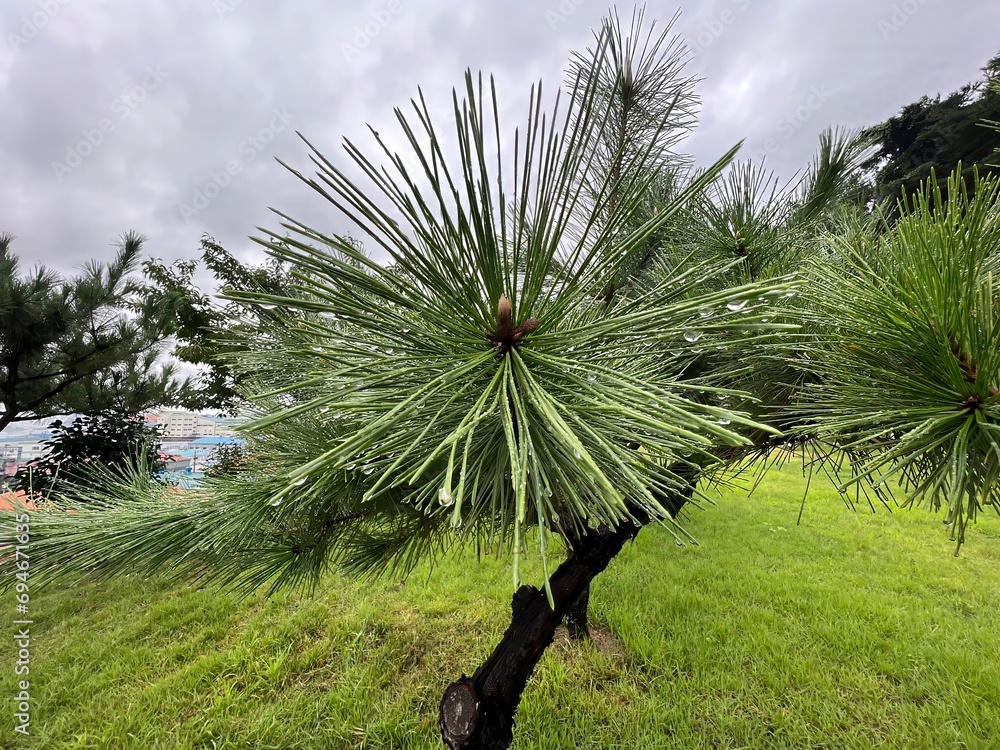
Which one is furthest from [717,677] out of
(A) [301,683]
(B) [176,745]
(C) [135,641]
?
(C) [135,641]

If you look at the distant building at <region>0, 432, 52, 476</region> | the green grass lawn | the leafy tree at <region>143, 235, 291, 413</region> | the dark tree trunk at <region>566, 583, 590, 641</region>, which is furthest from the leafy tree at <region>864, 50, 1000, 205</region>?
the distant building at <region>0, 432, 52, 476</region>

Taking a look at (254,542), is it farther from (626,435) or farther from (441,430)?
(626,435)

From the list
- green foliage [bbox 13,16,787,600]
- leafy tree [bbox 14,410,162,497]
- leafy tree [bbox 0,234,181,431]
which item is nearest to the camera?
green foliage [bbox 13,16,787,600]

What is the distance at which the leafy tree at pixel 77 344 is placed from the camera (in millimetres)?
2033

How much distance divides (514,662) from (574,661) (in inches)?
34.6

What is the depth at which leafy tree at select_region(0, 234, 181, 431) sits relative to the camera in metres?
2.03

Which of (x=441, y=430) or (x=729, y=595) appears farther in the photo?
(x=729, y=595)

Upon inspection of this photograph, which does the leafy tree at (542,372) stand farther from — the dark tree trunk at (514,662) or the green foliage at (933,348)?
the dark tree trunk at (514,662)

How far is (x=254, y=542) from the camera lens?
2.29 ft

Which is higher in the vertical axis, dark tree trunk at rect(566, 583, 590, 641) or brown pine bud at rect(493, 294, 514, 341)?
brown pine bud at rect(493, 294, 514, 341)

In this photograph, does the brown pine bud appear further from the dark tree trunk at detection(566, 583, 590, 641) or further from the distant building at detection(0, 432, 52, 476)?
the distant building at detection(0, 432, 52, 476)

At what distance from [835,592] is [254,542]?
2.61m

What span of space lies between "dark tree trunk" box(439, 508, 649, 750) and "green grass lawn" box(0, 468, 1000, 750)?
0.38m

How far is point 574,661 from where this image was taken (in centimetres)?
159
